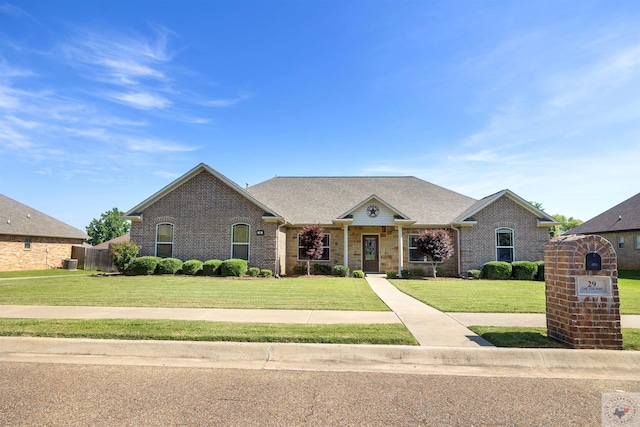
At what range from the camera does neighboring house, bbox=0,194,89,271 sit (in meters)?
26.4

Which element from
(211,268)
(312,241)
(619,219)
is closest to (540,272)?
(312,241)

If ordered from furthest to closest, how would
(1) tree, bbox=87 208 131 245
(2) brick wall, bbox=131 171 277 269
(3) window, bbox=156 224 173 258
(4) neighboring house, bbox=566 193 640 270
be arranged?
(1) tree, bbox=87 208 131 245
(4) neighboring house, bbox=566 193 640 270
(3) window, bbox=156 224 173 258
(2) brick wall, bbox=131 171 277 269

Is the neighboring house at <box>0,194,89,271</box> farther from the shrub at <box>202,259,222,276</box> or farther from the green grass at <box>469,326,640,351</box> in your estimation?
the green grass at <box>469,326,640,351</box>

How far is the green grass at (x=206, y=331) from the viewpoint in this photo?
20.6 ft

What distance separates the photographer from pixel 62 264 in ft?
100

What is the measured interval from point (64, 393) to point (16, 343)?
8.97 feet

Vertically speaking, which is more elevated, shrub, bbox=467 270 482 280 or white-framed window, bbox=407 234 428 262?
white-framed window, bbox=407 234 428 262

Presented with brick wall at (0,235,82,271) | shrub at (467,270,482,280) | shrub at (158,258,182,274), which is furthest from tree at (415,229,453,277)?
brick wall at (0,235,82,271)

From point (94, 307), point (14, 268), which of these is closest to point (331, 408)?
point (94, 307)

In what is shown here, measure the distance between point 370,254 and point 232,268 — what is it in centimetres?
841

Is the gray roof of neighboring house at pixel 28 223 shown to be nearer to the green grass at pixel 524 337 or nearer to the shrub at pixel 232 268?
the shrub at pixel 232 268

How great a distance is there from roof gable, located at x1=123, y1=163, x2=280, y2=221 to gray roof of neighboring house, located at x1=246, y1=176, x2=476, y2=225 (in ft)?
8.38

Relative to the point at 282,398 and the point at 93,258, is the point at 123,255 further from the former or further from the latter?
the point at 282,398

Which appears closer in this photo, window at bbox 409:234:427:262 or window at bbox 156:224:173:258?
window at bbox 156:224:173:258
